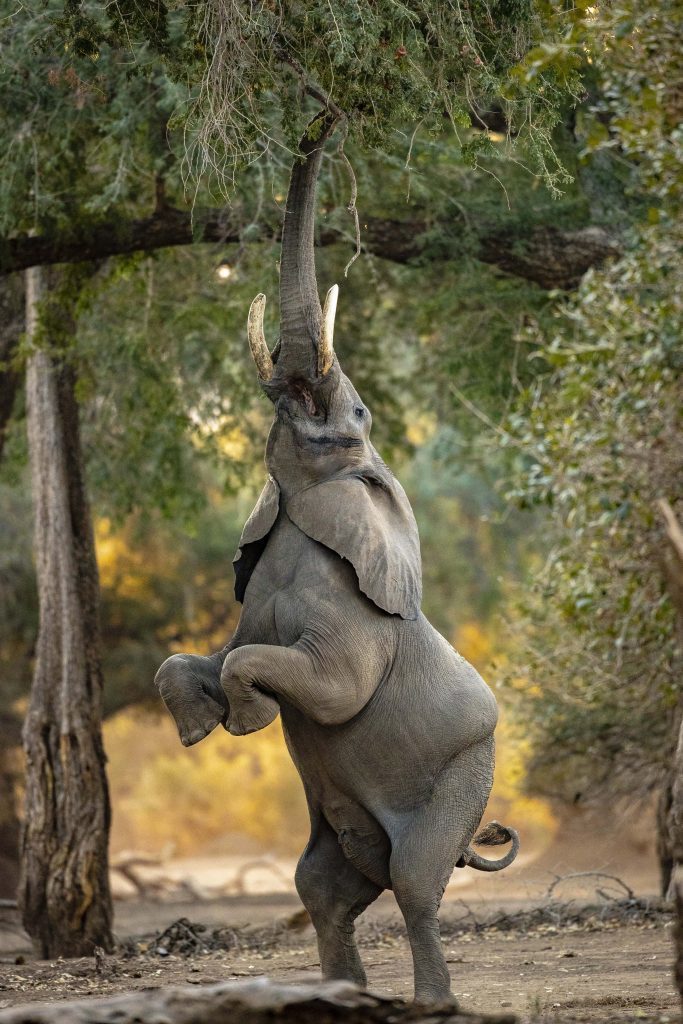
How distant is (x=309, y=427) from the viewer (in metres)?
5.84

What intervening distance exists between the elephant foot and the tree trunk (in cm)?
452

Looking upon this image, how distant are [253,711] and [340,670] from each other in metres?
0.35

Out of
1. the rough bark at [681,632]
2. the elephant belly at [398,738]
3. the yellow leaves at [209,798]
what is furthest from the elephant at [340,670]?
the yellow leaves at [209,798]

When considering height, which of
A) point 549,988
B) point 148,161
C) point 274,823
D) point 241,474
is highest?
point 148,161

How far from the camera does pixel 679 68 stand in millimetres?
5988

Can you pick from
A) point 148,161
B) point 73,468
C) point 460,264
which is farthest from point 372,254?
point 73,468

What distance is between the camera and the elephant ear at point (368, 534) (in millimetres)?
5547

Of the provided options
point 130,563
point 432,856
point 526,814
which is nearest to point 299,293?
point 432,856

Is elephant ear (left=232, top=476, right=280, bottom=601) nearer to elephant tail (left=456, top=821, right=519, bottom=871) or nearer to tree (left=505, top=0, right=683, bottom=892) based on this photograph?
elephant tail (left=456, top=821, right=519, bottom=871)

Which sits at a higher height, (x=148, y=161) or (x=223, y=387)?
(x=148, y=161)

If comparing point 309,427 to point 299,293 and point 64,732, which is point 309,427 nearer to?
point 299,293

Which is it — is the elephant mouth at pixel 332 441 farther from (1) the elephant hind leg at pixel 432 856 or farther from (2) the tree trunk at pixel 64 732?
(2) the tree trunk at pixel 64 732

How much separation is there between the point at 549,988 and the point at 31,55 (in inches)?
225

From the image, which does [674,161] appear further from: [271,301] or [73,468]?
[73,468]
